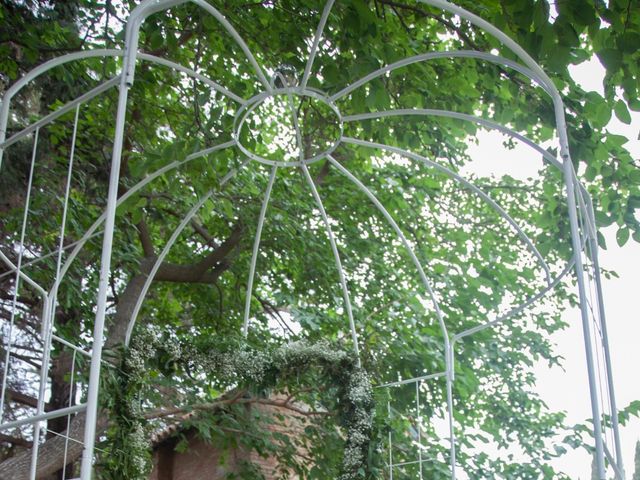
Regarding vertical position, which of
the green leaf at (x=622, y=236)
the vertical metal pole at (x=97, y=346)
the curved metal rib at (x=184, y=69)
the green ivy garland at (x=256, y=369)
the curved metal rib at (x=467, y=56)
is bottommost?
the vertical metal pole at (x=97, y=346)

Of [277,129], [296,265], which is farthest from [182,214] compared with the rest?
[277,129]

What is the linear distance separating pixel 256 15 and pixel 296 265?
325cm

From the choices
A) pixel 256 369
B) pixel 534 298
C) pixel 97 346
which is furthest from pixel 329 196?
pixel 97 346

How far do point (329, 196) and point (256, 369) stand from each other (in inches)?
112

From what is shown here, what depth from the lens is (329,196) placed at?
858 centimetres

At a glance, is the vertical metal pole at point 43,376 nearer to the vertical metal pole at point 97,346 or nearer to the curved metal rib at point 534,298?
the vertical metal pole at point 97,346

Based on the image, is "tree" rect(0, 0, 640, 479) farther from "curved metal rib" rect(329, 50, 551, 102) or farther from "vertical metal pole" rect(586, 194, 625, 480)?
"vertical metal pole" rect(586, 194, 625, 480)

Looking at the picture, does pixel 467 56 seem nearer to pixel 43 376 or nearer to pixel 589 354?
pixel 589 354

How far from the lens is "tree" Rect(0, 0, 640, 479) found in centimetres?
463

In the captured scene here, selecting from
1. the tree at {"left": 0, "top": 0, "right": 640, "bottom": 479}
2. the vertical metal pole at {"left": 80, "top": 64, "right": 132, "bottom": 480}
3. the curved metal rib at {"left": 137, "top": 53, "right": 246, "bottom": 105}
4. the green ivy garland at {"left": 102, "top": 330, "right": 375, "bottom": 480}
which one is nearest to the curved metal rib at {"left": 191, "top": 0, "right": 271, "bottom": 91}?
the curved metal rib at {"left": 137, "top": 53, "right": 246, "bottom": 105}

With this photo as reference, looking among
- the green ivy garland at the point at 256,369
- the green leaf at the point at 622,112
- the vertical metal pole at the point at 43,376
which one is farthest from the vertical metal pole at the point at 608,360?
the green ivy garland at the point at 256,369

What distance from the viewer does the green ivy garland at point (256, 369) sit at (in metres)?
5.61

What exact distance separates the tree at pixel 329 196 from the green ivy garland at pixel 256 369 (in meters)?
0.23

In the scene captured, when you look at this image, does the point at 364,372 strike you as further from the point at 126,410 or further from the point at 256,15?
the point at 256,15
